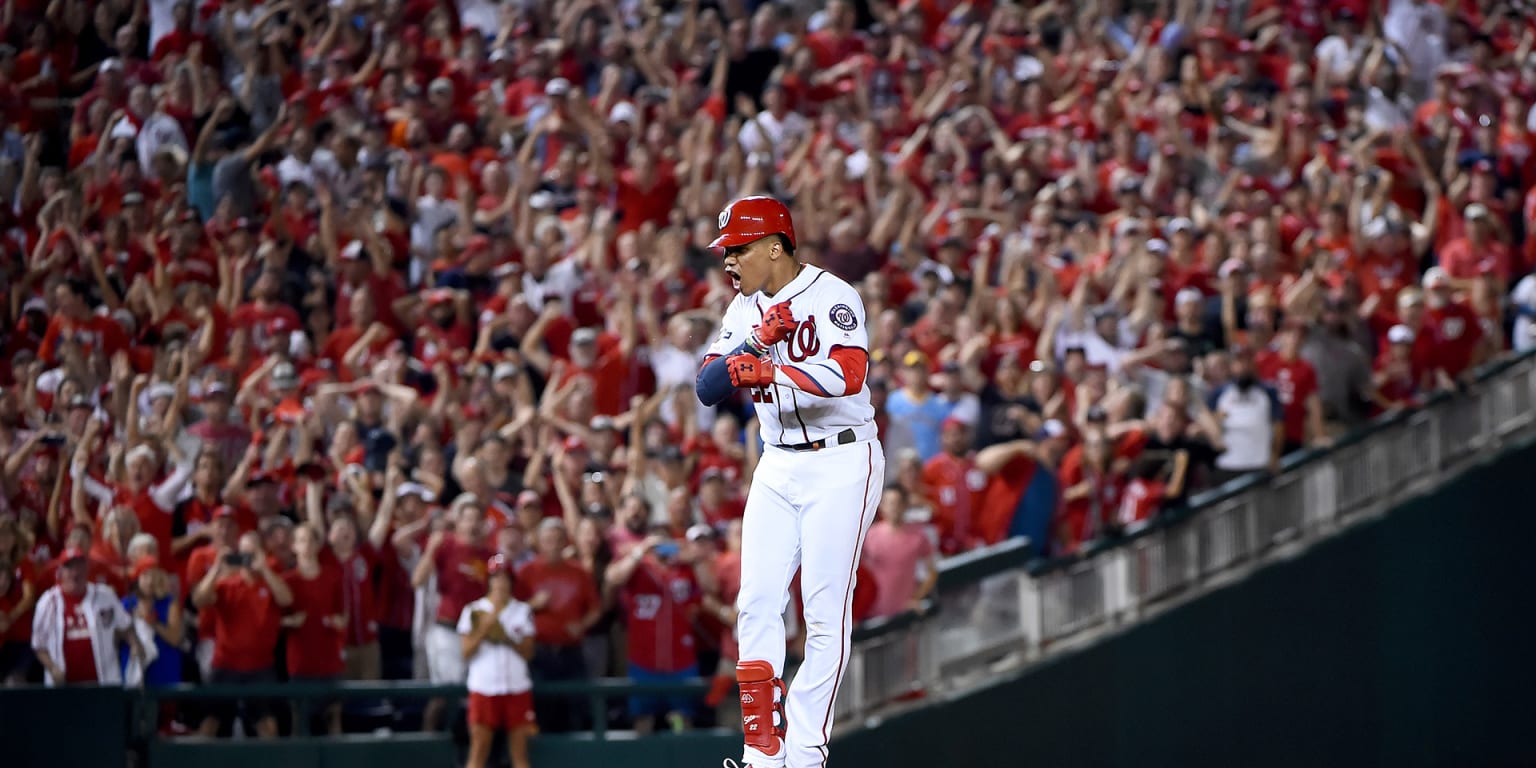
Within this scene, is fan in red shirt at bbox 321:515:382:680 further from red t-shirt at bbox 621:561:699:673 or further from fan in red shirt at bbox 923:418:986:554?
fan in red shirt at bbox 923:418:986:554

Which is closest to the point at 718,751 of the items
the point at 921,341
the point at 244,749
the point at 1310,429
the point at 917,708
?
the point at 917,708

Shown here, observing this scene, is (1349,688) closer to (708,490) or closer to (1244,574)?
(1244,574)

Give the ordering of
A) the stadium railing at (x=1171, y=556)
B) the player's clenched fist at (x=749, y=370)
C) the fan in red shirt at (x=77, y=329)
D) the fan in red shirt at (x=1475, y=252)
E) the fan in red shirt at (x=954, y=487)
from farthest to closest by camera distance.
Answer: the fan in red shirt at (x=1475, y=252) → the fan in red shirt at (x=77, y=329) → the fan in red shirt at (x=954, y=487) → the stadium railing at (x=1171, y=556) → the player's clenched fist at (x=749, y=370)

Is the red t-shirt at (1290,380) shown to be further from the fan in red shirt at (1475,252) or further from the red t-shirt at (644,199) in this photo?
the red t-shirt at (644,199)

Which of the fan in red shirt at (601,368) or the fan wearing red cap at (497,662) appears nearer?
the fan wearing red cap at (497,662)

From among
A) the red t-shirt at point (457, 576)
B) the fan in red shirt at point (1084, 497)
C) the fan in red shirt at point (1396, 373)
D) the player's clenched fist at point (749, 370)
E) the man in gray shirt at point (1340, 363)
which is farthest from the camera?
the fan in red shirt at point (1396, 373)

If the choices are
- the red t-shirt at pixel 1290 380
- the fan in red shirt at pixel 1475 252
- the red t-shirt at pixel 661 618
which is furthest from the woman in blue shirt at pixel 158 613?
the fan in red shirt at pixel 1475 252

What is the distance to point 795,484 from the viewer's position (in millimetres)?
6867

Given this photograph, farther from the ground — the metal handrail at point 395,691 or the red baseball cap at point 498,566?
the red baseball cap at point 498,566

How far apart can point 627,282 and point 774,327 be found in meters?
6.24

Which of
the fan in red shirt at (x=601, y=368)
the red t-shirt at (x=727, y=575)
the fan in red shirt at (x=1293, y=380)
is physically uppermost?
the fan in red shirt at (x=601, y=368)

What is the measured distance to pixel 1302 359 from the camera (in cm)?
1246

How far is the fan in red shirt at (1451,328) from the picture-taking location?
12875 millimetres

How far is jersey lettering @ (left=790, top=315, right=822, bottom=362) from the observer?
6773 millimetres
